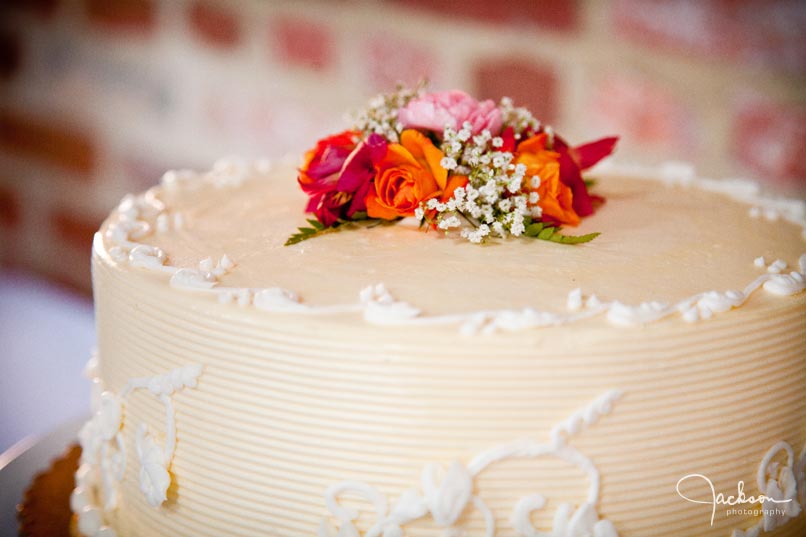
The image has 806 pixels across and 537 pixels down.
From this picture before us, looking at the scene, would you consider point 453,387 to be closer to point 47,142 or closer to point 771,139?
point 771,139

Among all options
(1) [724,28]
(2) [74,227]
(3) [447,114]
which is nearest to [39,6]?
(2) [74,227]

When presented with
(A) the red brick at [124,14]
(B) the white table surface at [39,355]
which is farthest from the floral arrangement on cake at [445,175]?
(A) the red brick at [124,14]

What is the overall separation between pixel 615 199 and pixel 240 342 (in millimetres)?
991

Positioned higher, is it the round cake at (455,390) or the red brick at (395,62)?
the red brick at (395,62)

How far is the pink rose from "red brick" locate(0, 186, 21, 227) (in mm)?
3435

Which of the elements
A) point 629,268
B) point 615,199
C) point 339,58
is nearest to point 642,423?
point 629,268

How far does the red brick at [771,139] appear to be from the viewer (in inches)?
96.7

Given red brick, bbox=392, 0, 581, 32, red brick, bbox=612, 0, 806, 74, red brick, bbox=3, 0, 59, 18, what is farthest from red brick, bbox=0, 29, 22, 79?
red brick, bbox=612, 0, 806, 74

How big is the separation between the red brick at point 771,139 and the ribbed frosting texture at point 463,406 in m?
1.14

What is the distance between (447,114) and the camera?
5.60 feet

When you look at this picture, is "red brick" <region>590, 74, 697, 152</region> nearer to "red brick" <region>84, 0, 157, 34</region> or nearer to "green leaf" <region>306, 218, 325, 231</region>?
"green leaf" <region>306, 218, 325, 231</region>

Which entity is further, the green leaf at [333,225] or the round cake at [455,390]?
the green leaf at [333,225]

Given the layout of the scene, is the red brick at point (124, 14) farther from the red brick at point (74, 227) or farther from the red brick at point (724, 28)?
the red brick at point (724, 28)

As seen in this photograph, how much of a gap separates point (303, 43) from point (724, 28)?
5.02 feet
